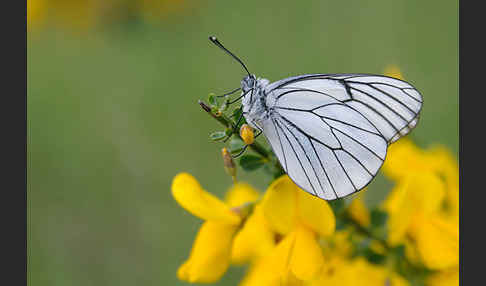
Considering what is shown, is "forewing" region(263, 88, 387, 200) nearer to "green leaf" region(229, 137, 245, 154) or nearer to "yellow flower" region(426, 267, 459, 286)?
"green leaf" region(229, 137, 245, 154)

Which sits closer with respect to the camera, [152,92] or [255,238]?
[255,238]

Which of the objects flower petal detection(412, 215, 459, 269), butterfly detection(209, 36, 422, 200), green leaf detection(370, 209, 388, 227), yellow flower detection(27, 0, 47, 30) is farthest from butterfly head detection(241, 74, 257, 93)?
yellow flower detection(27, 0, 47, 30)

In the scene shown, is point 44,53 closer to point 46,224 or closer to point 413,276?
point 46,224

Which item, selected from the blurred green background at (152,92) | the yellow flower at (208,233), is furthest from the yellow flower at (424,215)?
the blurred green background at (152,92)

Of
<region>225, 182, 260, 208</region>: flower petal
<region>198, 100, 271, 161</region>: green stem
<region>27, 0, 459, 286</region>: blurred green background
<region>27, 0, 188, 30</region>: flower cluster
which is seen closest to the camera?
<region>198, 100, 271, 161</region>: green stem

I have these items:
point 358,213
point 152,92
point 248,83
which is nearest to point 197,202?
point 248,83

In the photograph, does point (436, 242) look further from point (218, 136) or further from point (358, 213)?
point (218, 136)
